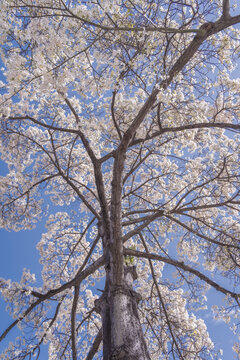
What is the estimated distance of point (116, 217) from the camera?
3730 millimetres

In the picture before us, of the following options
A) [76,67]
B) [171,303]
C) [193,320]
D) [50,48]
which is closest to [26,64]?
[50,48]

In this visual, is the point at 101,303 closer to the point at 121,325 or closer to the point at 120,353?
the point at 121,325

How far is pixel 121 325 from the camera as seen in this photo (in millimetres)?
2893

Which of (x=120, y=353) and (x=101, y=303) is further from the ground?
(x=101, y=303)

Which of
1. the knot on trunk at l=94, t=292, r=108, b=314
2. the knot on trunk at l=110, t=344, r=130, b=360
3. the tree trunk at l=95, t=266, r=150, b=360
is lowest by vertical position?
the knot on trunk at l=110, t=344, r=130, b=360

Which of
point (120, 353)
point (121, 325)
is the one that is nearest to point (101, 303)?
point (121, 325)

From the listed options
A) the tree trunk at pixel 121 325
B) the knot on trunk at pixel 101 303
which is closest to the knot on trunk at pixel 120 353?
the tree trunk at pixel 121 325

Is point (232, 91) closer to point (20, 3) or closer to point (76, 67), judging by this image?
point (76, 67)

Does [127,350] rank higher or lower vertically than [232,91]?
lower

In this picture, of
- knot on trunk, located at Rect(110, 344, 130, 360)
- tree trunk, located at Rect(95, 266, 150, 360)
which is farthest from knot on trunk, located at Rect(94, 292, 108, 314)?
knot on trunk, located at Rect(110, 344, 130, 360)

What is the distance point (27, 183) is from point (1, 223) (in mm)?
1082

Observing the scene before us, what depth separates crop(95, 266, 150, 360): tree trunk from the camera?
8.63 ft

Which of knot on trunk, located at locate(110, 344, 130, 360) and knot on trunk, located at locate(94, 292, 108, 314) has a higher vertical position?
knot on trunk, located at locate(94, 292, 108, 314)

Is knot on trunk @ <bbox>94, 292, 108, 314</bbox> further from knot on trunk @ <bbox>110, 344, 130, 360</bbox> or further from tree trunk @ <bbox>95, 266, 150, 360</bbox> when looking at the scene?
knot on trunk @ <bbox>110, 344, 130, 360</bbox>
